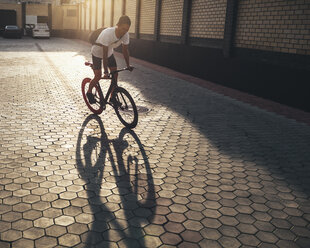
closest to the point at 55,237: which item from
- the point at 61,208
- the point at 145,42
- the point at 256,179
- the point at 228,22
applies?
the point at 61,208

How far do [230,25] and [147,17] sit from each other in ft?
30.8

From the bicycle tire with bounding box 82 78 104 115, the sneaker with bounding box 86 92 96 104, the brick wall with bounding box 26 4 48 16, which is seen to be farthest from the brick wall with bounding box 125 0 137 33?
the brick wall with bounding box 26 4 48 16

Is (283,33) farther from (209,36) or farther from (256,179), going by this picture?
(256,179)

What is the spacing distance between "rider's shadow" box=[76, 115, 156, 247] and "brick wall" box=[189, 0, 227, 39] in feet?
24.3

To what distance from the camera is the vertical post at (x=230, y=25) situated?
35.3 feet

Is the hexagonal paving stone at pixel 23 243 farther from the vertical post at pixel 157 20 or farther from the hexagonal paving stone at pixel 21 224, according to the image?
Result: the vertical post at pixel 157 20

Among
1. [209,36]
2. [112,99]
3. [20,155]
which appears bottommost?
[20,155]

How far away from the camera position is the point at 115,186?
12.7 feet

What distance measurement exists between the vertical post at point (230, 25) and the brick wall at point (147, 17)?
8.03 m

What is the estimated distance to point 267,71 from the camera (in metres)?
9.17

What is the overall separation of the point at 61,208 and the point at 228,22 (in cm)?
938

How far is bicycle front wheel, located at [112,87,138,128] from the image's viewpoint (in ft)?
19.8

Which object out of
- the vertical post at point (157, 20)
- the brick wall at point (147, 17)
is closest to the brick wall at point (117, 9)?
the brick wall at point (147, 17)

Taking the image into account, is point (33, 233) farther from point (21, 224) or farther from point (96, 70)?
point (96, 70)
